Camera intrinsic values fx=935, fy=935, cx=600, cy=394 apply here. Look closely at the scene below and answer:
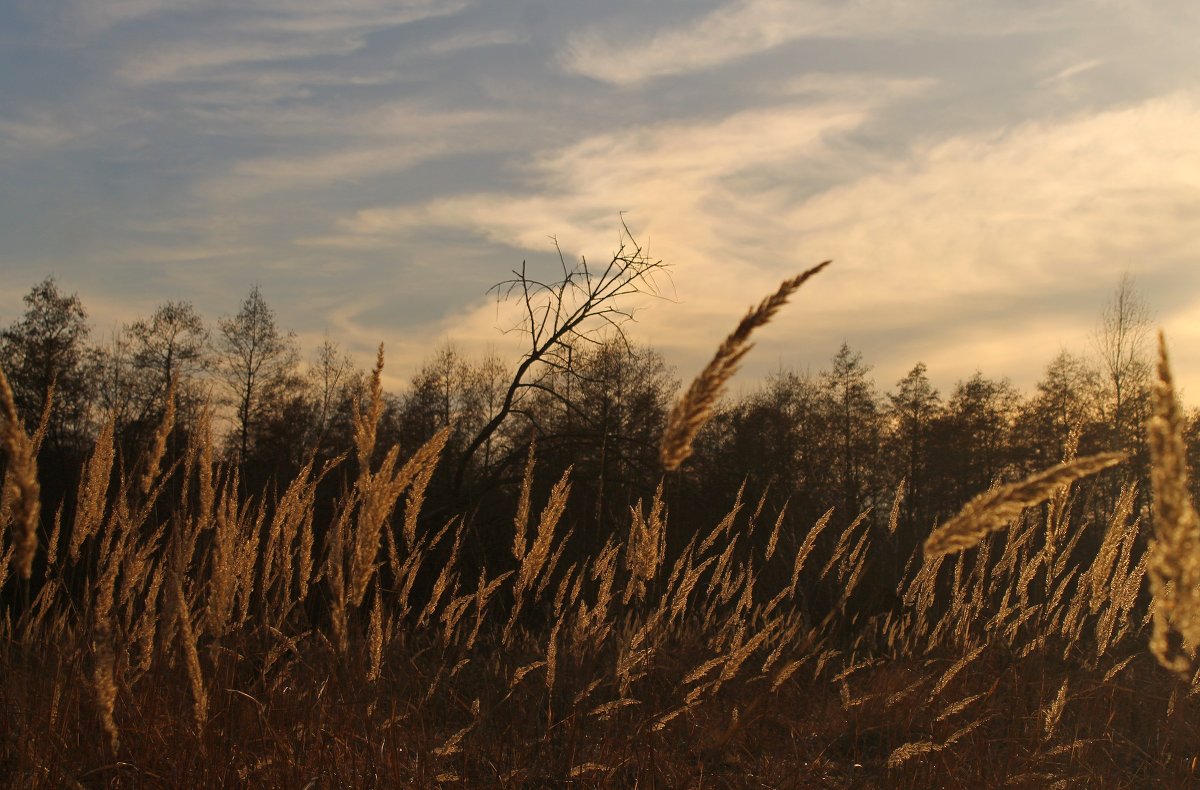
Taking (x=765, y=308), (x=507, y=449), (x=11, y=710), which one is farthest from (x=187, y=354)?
(x=765, y=308)

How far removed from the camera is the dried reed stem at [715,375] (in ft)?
4.04

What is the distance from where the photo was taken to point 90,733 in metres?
2.76

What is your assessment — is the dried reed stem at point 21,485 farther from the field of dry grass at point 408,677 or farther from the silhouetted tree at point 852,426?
the silhouetted tree at point 852,426

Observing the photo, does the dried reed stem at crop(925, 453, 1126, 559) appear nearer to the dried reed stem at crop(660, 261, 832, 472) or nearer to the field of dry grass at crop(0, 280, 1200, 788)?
the field of dry grass at crop(0, 280, 1200, 788)

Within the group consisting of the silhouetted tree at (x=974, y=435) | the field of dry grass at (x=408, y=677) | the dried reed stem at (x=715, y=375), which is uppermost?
the silhouetted tree at (x=974, y=435)

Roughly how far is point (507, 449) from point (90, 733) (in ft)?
27.9

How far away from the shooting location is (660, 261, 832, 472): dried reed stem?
1.23 metres

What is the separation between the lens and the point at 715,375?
4.08ft

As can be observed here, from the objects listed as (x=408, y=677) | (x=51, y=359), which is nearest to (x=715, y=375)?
(x=408, y=677)

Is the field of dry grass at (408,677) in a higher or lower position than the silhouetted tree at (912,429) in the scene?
lower

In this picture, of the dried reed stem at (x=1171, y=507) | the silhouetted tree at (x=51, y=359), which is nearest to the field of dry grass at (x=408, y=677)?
the dried reed stem at (x=1171, y=507)

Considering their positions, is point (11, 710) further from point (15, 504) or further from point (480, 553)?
point (480, 553)

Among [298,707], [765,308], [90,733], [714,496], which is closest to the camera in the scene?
[765,308]

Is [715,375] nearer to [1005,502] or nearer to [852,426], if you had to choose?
[1005,502]
